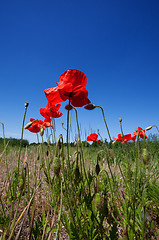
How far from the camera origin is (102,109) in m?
1.14

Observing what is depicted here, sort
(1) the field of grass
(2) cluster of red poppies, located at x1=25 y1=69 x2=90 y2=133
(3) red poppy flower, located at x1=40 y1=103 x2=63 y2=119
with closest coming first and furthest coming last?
(1) the field of grass < (2) cluster of red poppies, located at x1=25 y1=69 x2=90 y2=133 < (3) red poppy flower, located at x1=40 y1=103 x2=63 y2=119

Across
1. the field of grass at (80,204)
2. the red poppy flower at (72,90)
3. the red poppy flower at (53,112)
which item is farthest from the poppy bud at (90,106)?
the red poppy flower at (53,112)

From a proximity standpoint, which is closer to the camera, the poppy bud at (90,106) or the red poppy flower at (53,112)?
the poppy bud at (90,106)

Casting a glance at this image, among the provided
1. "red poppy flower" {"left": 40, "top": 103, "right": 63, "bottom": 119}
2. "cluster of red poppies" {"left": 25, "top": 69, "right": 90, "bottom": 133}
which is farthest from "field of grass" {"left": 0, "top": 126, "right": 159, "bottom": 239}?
"cluster of red poppies" {"left": 25, "top": 69, "right": 90, "bottom": 133}

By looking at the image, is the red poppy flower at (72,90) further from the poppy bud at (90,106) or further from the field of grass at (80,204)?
the field of grass at (80,204)

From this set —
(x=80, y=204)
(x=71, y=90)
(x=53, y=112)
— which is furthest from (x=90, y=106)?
(x=80, y=204)

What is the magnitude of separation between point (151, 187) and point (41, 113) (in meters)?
1.44

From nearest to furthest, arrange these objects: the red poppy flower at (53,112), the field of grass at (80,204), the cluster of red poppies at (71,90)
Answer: the field of grass at (80,204)
the cluster of red poppies at (71,90)
the red poppy flower at (53,112)

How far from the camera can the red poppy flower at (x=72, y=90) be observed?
1174 mm

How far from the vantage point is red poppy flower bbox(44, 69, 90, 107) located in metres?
1.17

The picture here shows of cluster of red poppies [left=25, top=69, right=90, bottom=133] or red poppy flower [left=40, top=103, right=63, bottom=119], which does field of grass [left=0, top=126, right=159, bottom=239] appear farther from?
cluster of red poppies [left=25, top=69, right=90, bottom=133]

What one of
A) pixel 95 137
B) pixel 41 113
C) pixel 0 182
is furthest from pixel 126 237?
pixel 0 182

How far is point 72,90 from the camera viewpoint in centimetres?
119

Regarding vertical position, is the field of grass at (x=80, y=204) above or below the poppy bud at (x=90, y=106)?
below
